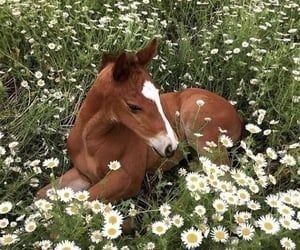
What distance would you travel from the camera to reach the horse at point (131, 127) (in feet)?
9.11

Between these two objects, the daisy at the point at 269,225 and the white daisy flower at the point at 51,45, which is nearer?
the daisy at the point at 269,225

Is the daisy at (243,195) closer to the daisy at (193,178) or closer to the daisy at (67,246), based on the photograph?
the daisy at (193,178)

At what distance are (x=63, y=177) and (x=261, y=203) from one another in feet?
3.60

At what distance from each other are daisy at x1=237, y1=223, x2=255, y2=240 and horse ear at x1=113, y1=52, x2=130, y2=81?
89 cm

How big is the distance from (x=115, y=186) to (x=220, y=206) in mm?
781

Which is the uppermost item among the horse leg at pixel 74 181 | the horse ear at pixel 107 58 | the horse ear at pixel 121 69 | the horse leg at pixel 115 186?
the horse ear at pixel 121 69

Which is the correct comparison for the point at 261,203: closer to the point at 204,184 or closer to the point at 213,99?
the point at 204,184

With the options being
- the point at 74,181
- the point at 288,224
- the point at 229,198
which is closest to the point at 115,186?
the point at 74,181

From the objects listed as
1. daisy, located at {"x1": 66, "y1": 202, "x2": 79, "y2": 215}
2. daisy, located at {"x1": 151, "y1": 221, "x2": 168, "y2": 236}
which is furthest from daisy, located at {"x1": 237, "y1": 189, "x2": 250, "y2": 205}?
daisy, located at {"x1": 66, "y1": 202, "x2": 79, "y2": 215}

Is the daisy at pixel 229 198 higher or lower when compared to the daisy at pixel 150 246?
higher

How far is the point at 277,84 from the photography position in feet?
12.3

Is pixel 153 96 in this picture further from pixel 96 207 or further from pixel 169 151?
pixel 96 207

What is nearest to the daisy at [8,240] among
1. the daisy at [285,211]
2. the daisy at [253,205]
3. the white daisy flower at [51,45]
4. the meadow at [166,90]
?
the meadow at [166,90]

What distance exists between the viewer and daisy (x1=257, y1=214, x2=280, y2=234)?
2342mm
